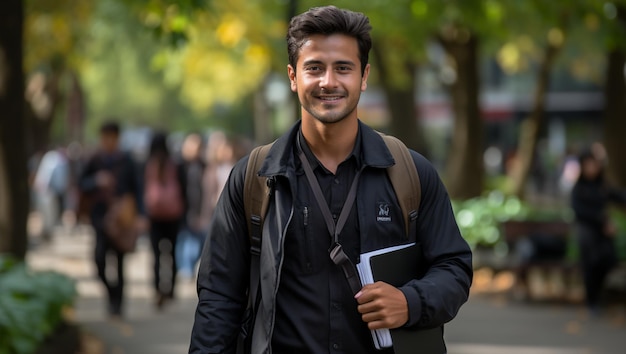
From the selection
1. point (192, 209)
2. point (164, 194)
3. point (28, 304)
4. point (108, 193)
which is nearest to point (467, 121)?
point (192, 209)

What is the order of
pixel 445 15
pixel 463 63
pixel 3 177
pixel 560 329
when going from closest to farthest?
pixel 3 177 → pixel 560 329 → pixel 445 15 → pixel 463 63

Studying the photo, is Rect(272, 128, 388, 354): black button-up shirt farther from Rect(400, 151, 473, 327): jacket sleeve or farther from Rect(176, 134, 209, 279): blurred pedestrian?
Rect(176, 134, 209, 279): blurred pedestrian

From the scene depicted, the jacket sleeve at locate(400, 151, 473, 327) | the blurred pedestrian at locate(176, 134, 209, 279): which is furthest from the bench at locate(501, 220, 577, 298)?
the jacket sleeve at locate(400, 151, 473, 327)

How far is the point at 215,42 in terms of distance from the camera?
1259 inches

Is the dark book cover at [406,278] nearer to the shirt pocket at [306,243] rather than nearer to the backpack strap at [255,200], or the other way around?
the shirt pocket at [306,243]

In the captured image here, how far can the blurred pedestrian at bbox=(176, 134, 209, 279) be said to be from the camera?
15.4m

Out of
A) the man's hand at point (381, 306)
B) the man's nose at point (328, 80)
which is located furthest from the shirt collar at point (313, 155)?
the man's hand at point (381, 306)

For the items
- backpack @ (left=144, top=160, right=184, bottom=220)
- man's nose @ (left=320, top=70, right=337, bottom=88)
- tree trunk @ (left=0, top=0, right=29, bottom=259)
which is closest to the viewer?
man's nose @ (left=320, top=70, right=337, bottom=88)

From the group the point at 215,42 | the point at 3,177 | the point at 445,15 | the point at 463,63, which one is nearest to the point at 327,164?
the point at 3,177

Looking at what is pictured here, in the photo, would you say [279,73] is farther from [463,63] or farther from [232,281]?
[232,281]

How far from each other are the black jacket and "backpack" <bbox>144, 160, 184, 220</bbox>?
9034 millimetres

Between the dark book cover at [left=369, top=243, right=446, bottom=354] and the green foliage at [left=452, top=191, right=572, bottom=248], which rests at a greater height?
the dark book cover at [left=369, top=243, right=446, bottom=354]

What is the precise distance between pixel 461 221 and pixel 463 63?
3889mm

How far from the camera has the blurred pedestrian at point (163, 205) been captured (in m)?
12.8
